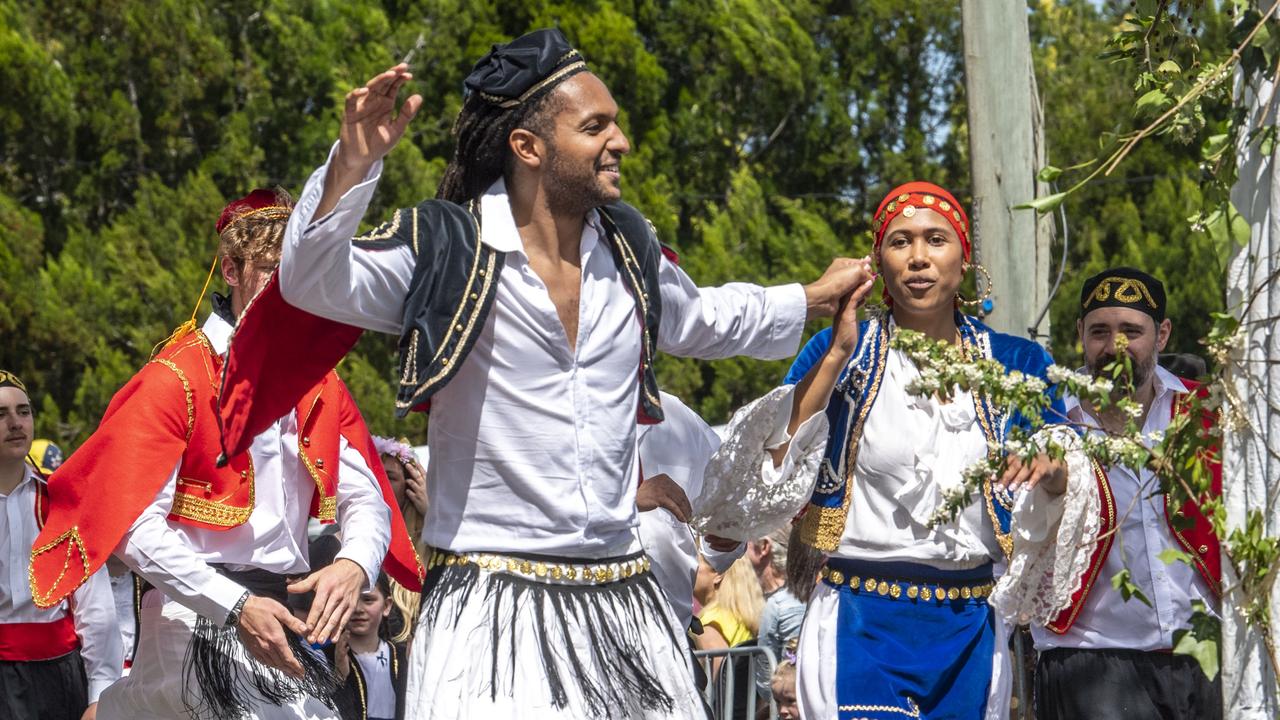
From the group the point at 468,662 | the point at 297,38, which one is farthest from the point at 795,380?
the point at 297,38

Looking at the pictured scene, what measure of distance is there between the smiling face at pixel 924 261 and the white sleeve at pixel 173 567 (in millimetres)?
1960

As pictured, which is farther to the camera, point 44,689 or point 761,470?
point 44,689

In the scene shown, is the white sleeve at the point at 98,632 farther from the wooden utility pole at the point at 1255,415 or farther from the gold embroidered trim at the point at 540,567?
the wooden utility pole at the point at 1255,415

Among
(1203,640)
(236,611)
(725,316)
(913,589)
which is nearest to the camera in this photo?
(1203,640)

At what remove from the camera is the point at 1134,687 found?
5.45m

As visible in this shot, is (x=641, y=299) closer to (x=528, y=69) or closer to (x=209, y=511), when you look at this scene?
(x=528, y=69)

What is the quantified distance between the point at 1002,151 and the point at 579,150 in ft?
11.9

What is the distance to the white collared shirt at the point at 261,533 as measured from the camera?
4152mm

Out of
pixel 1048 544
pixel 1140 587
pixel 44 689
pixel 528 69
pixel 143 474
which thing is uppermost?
pixel 528 69

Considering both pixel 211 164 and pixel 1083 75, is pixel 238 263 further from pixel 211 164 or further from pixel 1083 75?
pixel 1083 75

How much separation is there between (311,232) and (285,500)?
1598 millimetres

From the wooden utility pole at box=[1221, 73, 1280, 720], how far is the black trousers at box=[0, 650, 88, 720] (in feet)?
17.8

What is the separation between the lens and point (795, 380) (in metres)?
4.54

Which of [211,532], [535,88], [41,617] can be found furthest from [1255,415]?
[41,617]
